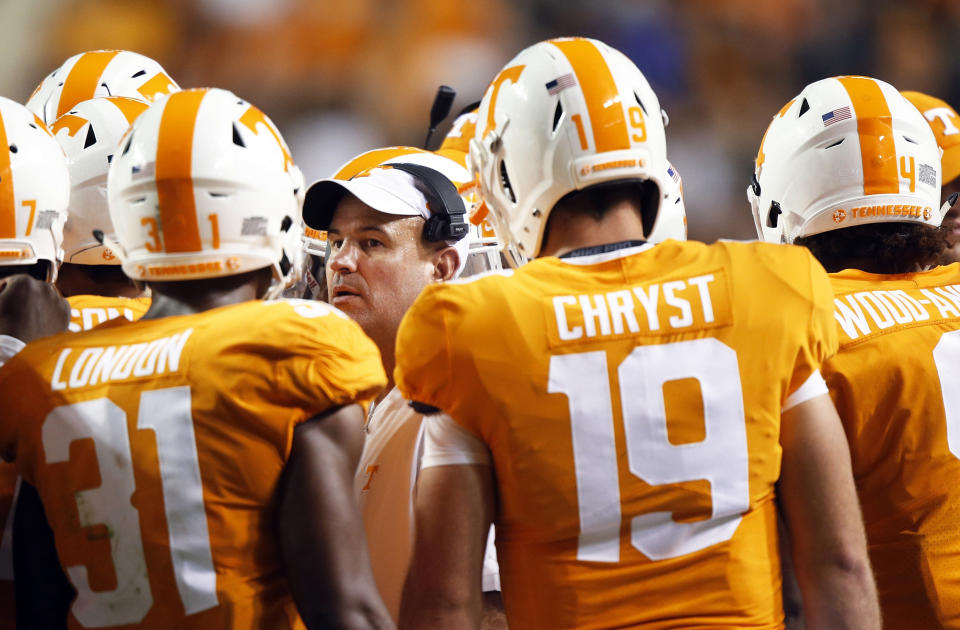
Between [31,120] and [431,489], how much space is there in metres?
1.29

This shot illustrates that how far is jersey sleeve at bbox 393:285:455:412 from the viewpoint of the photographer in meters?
1.50

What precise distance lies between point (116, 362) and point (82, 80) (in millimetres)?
2289

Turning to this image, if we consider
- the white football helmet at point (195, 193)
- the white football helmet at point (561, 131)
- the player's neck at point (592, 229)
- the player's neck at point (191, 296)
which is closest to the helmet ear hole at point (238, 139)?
the white football helmet at point (195, 193)

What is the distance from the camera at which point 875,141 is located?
2.19 metres

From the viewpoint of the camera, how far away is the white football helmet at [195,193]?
163 centimetres

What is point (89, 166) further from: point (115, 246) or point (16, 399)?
point (16, 399)

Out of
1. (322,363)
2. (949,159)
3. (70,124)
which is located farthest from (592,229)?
(949,159)

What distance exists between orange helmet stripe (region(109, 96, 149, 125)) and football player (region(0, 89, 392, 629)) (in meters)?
1.36

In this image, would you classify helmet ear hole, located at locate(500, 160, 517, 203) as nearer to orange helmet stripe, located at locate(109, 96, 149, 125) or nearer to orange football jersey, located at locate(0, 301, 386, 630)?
orange football jersey, located at locate(0, 301, 386, 630)

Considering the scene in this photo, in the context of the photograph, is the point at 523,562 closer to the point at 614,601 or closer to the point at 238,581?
the point at 614,601

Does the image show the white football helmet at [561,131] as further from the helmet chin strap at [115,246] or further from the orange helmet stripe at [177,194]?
the helmet chin strap at [115,246]

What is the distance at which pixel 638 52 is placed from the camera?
620 centimetres

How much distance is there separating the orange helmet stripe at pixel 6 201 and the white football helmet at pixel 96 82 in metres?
1.42

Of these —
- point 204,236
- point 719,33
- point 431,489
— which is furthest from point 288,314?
point 719,33
